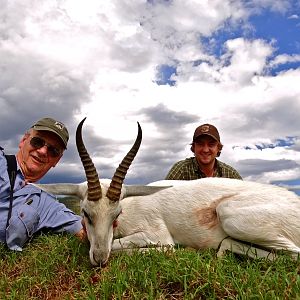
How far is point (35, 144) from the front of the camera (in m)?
7.72

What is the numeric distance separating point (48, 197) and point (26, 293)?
8.82 feet

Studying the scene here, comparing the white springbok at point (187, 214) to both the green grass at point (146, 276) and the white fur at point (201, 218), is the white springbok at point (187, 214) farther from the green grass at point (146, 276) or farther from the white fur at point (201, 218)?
the green grass at point (146, 276)

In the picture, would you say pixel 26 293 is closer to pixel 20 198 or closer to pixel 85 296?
pixel 85 296

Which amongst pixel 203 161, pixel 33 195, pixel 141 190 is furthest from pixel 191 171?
pixel 33 195

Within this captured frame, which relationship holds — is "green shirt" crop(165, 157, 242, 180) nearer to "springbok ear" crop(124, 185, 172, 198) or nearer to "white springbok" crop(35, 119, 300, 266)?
"white springbok" crop(35, 119, 300, 266)

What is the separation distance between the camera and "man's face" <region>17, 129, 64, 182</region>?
7.71 metres

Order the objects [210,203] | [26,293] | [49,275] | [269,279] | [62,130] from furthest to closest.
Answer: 1. [62,130]
2. [210,203]
3. [49,275]
4. [26,293]
5. [269,279]

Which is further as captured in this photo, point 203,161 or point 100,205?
point 203,161

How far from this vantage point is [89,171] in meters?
6.20

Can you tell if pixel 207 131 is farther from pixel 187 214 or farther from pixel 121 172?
pixel 121 172

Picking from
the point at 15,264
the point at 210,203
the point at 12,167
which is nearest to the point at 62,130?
the point at 12,167

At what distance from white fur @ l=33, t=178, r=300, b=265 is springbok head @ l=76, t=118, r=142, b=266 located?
0.04 ft

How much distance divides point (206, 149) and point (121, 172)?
12.1 feet

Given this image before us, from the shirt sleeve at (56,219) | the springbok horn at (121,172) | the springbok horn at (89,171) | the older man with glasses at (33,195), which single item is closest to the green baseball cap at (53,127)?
the older man with glasses at (33,195)
